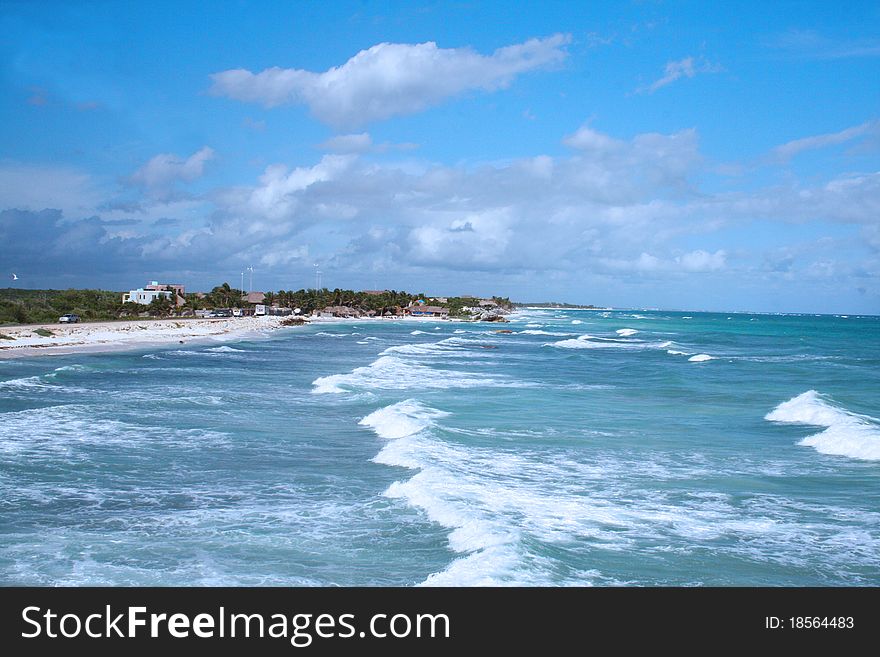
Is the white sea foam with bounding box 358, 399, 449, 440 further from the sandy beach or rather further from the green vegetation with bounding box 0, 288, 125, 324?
the green vegetation with bounding box 0, 288, 125, 324

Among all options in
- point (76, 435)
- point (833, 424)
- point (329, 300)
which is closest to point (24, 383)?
point (76, 435)

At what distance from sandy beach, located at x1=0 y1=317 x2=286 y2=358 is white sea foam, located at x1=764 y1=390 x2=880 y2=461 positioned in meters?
44.7

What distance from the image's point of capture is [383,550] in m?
11.0

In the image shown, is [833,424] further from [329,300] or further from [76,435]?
[329,300]

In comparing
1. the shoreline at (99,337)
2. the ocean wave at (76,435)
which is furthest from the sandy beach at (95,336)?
the ocean wave at (76,435)

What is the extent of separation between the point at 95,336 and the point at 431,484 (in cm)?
5590

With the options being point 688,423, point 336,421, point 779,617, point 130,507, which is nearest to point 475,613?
point 779,617

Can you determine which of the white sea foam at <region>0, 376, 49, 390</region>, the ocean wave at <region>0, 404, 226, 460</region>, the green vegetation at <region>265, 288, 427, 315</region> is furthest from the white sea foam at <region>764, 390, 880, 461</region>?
the green vegetation at <region>265, 288, 427, 315</region>

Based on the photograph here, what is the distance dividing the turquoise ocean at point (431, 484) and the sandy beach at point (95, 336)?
19464 millimetres

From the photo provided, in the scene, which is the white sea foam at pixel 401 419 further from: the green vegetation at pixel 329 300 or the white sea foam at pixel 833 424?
the green vegetation at pixel 329 300

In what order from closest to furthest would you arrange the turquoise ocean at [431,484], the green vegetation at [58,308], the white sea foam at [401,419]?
the turquoise ocean at [431,484], the white sea foam at [401,419], the green vegetation at [58,308]

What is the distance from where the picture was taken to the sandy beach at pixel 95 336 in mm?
49469

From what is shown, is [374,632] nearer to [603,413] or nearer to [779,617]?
[779,617]

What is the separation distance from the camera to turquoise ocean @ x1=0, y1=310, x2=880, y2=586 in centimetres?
1041
